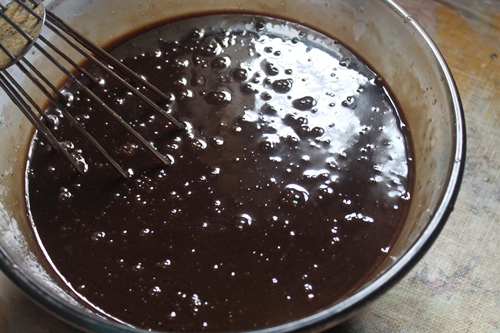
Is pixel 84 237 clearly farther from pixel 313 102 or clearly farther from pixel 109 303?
pixel 313 102

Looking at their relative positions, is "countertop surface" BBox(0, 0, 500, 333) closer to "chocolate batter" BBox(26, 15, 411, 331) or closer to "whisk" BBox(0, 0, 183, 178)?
"chocolate batter" BBox(26, 15, 411, 331)

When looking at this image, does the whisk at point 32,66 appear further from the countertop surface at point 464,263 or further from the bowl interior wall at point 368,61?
the countertop surface at point 464,263

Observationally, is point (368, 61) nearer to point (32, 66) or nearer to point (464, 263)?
point (464, 263)

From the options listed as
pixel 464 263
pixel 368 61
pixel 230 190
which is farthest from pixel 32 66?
pixel 464 263

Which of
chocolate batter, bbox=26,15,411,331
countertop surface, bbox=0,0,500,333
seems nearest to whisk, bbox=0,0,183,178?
chocolate batter, bbox=26,15,411,331

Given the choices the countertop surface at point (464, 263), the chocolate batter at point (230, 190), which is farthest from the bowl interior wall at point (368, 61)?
the countertop surface at point (464, 263)

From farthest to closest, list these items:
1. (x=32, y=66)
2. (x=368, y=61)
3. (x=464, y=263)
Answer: (x=368, y=61), (x=464, y=263), (x=32, y=66)
